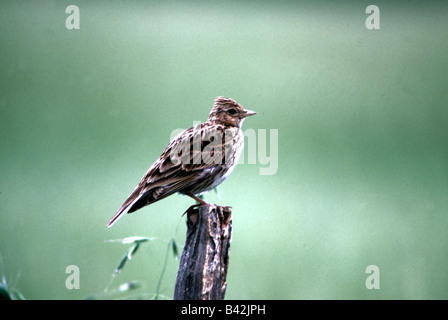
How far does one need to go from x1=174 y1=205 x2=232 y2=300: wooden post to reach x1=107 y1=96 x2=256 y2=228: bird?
506 millimetres

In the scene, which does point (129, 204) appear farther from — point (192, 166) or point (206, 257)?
point (206, 257)

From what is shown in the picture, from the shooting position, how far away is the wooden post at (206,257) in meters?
Result: 3.06

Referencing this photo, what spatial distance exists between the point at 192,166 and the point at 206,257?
0.98 m

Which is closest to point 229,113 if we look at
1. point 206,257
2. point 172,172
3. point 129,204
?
point 172,172

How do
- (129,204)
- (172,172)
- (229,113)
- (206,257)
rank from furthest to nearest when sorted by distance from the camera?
(229,113) < (172,172) < (129,204) < (206,257)

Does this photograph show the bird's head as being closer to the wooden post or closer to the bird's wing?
the bird's wing

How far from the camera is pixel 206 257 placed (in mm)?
3109

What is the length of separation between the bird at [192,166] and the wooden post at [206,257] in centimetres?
51

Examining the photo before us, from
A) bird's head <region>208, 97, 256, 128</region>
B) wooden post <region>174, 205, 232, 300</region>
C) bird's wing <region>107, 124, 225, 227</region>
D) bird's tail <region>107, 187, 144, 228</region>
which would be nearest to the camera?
wooden post <region>174, 205, 232, 300</region>

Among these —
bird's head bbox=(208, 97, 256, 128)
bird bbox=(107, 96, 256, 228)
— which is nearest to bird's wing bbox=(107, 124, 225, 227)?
bird bbox=(107, 96, 256, 228)

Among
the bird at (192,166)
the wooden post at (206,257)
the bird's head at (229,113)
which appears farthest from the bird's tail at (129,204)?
the bird's head at (229,113)

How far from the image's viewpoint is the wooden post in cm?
306

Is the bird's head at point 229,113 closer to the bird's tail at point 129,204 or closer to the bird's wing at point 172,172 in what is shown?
the bird's wing at point 172,172
